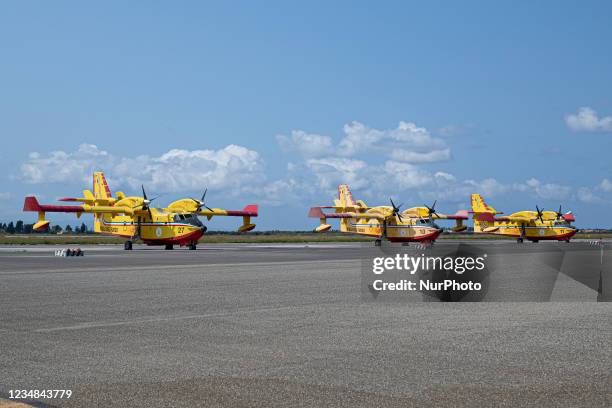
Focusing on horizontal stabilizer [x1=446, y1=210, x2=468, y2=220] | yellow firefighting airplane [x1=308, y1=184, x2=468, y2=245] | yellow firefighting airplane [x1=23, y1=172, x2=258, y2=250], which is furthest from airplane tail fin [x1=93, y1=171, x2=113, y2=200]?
horizontal stabilizer [x1=446, y1=210, x2=468, y2=220]

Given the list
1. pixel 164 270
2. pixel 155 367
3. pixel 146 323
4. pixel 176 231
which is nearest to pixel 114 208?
pixel 176 231

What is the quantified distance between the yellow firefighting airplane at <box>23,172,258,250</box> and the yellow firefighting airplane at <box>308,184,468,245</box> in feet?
69.6

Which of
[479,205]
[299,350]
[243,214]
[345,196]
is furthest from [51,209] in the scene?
[479,205]

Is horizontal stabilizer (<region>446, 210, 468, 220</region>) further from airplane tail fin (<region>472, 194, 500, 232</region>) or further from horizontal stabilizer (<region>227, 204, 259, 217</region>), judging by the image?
horizontal stabilizer (<region>227, 204, 259, 217</region>)

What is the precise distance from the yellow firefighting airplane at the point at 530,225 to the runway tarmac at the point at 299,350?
2978 inches

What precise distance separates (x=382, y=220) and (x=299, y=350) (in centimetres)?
6570

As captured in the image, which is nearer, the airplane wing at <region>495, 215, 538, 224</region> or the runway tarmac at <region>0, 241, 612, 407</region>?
the runway tarmac at <region>0, 241, 612, 407</region>

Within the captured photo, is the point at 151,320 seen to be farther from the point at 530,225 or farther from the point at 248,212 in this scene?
the point at 530,225

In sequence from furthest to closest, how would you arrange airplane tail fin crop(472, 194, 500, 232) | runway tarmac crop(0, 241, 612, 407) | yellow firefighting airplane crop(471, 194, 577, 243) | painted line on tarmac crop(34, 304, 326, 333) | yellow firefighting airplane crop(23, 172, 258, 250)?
airplane tail fin crop(472, 194, 500, 232)
yellow firefighting airplane crop(471, 194, 577, 243)
yellow firefighting airplane crop(23, 172, 258, 250)
painted line on tarmac crop(34, 304, 326, 333)
runway tarmac crop(0, 241, 612, 407)

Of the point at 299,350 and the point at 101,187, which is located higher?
the point at 101,187

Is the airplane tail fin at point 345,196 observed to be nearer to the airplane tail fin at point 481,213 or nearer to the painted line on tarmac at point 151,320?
the airplane tail fin at point 481,213

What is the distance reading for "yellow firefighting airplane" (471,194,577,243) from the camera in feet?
285

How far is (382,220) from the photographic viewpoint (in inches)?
2938

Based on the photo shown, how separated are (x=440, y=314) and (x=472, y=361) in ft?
15.9
